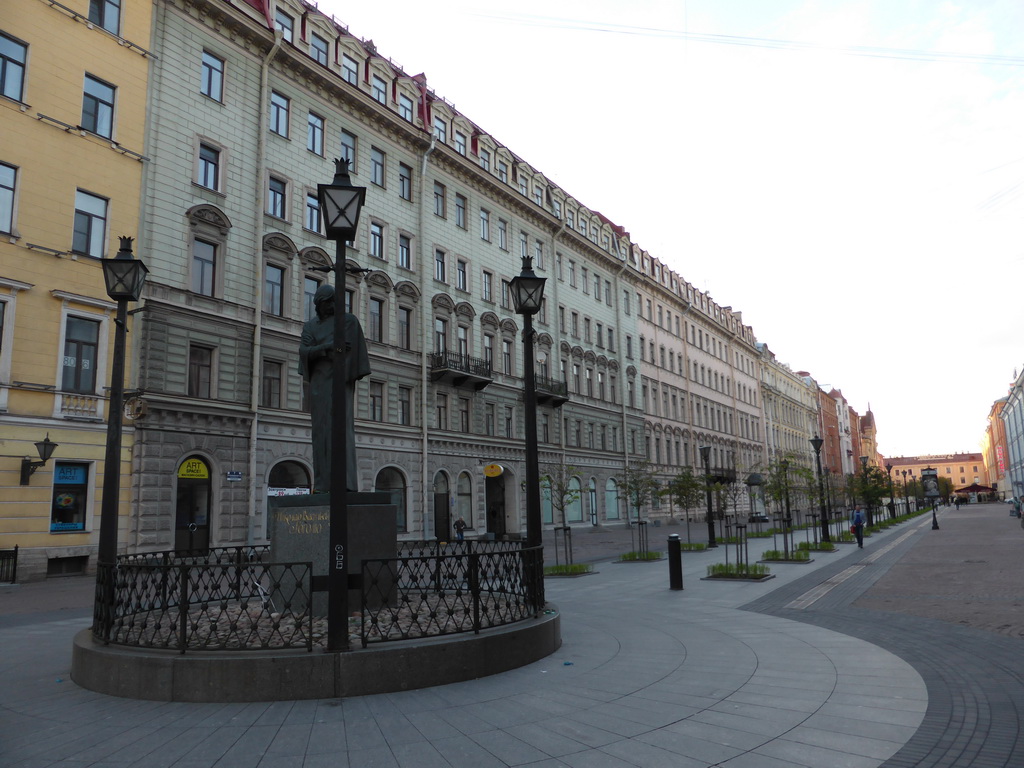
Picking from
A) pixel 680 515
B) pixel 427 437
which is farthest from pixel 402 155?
pixel 680 515

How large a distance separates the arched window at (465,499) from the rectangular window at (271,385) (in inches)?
434

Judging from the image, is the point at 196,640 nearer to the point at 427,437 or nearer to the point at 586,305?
the point at 427,437

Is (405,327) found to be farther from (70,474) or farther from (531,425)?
(531,425)

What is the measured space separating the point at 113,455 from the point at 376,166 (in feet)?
79.2

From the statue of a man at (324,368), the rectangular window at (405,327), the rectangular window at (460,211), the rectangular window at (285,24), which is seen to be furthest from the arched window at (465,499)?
the statue of a man at (324,368)

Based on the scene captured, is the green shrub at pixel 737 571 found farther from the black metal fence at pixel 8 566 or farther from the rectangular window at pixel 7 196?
the rectangular window at pixel 7 196

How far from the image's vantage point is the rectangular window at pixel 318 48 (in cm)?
2866

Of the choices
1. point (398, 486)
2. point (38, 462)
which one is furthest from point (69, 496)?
point (398, 486)

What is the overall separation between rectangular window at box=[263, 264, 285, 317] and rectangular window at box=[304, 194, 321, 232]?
2.54 metres

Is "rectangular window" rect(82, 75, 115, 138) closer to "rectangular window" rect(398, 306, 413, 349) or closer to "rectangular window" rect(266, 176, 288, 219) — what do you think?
"rectangular window" rect(266, 176, 288, 219)

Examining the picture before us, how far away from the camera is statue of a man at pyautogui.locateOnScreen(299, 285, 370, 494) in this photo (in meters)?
9.41

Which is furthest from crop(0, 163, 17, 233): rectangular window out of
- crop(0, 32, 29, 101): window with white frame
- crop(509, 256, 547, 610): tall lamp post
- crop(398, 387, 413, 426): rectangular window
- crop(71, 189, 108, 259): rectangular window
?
crop(509, 256, 547, 610): tall lamp post

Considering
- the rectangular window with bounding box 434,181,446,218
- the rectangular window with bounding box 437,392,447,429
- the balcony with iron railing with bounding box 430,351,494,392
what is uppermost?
the rectangular window with bounding box 434,181,446,218

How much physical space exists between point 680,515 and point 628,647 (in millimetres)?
50380
